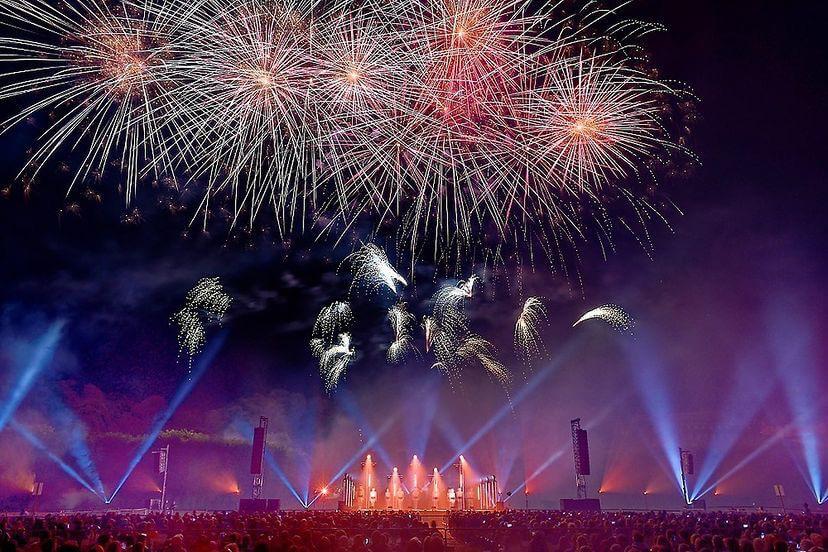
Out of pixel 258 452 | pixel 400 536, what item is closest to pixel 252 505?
pixel 258 452

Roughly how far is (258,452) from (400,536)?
1426 cm

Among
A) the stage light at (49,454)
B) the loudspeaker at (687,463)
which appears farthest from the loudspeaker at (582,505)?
the stage light at (49,454)

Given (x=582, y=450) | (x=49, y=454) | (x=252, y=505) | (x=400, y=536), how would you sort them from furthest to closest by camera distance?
(x=49, y=454) → (x=582, y=450) → (x=252, y=505) → (x=400, y=536)

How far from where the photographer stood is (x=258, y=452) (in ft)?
89.6

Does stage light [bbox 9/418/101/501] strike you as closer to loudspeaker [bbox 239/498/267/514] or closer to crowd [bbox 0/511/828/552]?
loudspeaker [bbox 239/498/267/514]

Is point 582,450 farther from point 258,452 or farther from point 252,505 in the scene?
point 252,505

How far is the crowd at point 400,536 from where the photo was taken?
8250mm

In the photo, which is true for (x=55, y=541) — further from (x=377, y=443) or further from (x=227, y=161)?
(x=377, y=443)

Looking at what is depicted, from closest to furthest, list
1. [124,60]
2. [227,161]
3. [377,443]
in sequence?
[124,60] → [227,161] → [377,443]

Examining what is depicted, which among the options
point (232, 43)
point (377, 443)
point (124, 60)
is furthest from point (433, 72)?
point (377, 443)

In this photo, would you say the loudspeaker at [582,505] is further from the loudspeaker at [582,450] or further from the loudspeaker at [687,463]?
the loudspeaker at [687,463]

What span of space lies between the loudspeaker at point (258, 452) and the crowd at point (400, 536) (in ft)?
29.0

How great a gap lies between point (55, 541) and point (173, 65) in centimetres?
785

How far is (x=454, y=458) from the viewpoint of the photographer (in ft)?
159
